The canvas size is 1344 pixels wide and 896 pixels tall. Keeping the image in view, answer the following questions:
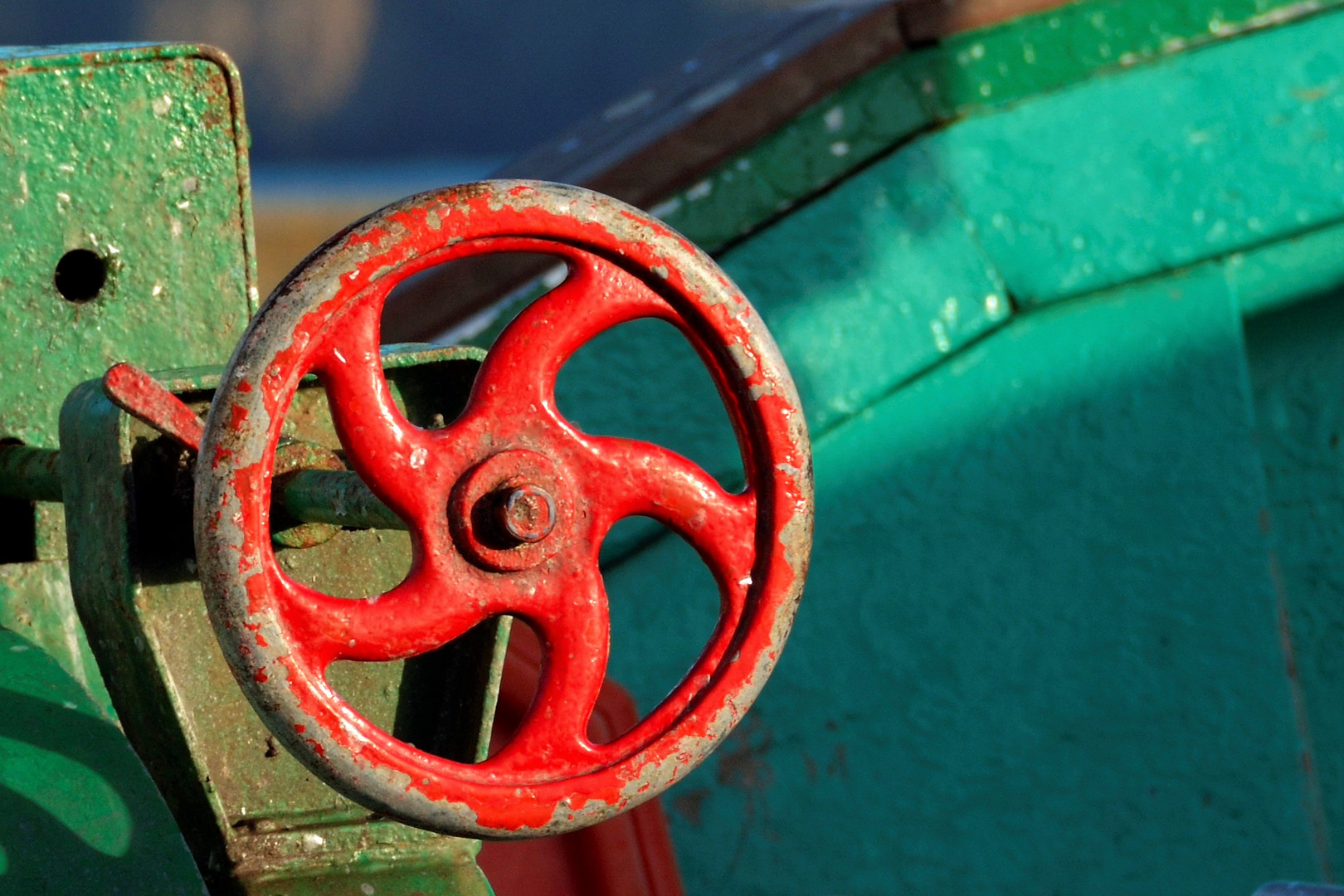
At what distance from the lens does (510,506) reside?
0.84 meters

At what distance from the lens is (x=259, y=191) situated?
5234 millimetres

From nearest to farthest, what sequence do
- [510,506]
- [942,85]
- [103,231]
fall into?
[510,506], [103,231], [942,85]

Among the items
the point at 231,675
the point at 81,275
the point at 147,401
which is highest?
the point at 81,275

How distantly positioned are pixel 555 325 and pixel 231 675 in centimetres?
39

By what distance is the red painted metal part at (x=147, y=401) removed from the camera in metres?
0.95

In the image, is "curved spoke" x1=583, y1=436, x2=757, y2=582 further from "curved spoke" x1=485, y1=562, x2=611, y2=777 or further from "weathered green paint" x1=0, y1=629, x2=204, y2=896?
"weathered green paint" x1=0, y1=629, x2=204, y2=896

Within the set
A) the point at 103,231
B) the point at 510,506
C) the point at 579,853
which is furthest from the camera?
the point at 579,853

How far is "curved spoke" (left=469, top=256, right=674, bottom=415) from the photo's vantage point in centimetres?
88

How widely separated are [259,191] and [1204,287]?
3.96 metres

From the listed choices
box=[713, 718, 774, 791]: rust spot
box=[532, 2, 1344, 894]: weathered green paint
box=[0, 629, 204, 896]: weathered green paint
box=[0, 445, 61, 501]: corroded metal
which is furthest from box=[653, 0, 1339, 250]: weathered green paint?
box=[0, 629, 204, 896]: weathered green paint

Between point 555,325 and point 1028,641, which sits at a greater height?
point 1028,641

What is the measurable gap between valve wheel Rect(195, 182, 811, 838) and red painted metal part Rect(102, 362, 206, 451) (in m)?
0.15

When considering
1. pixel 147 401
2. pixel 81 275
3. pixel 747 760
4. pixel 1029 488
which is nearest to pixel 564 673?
pixel 147 401

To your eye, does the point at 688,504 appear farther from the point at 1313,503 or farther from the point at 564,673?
the point at 1313,503
